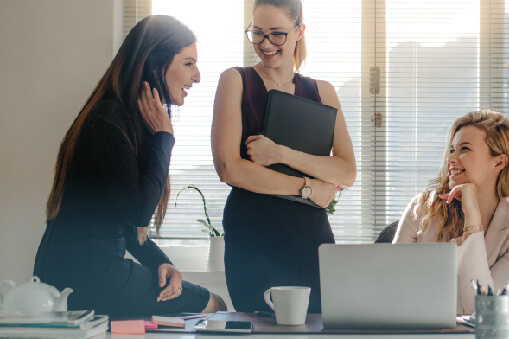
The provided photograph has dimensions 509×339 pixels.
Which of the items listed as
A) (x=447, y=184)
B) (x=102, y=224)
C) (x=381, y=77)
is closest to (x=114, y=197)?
(x=102, y=224)

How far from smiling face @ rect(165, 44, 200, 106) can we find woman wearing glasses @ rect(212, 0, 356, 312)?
0.12 meters

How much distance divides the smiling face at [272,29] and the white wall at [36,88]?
1.73m

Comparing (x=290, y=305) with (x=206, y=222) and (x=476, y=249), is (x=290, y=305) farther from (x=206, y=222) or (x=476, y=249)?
(x=206, y=222)

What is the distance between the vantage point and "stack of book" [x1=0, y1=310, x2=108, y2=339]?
109 cm

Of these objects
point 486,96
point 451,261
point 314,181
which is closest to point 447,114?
point 486,96

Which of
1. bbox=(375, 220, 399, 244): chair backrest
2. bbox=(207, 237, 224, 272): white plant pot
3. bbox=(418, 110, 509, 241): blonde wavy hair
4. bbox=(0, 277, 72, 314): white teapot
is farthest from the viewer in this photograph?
bbox=(207, 237, 224, 272): white plant pot

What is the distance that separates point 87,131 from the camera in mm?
1661

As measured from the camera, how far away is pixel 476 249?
6.35 feet

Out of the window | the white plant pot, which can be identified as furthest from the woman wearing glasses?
the window

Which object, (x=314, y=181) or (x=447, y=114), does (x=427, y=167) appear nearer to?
(x=447, y=114)

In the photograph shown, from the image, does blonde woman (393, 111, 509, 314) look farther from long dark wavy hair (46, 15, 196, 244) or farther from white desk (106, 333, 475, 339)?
long dark wavy hair (46, 15, 196, 244)

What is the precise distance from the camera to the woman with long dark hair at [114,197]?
1608 mm

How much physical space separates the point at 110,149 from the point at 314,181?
66 cm

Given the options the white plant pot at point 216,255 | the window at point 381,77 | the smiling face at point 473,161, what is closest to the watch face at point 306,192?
the smiling face at point 473,161
